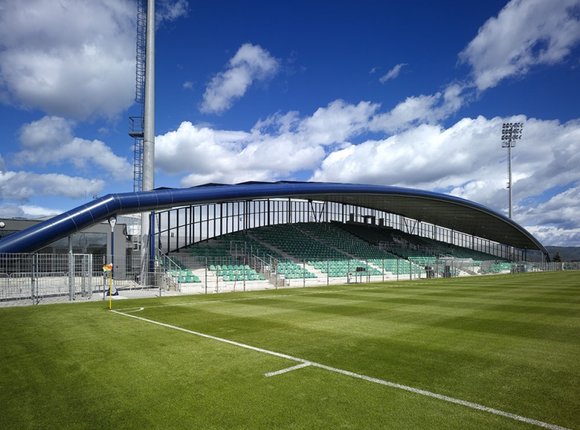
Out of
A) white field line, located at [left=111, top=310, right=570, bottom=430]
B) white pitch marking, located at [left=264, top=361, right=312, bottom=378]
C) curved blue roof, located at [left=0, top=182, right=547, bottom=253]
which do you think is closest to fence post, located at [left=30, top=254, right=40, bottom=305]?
curved blue roof, located at [left=0, top=182, right=547, bottom=253]

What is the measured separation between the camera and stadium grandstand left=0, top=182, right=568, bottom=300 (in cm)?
2167

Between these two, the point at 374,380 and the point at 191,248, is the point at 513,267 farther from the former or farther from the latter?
the point at 374,380

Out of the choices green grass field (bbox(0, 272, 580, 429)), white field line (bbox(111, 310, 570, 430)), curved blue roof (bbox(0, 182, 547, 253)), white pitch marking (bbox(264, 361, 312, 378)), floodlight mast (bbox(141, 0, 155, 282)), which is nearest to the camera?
white field line (bbox(111, 310, 570, 430))

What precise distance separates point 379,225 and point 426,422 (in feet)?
213

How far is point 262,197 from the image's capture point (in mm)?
33719

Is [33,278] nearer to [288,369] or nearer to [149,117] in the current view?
[288,369]

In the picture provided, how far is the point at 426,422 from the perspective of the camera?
5.12 metres

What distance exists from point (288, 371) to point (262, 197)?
1055 inches

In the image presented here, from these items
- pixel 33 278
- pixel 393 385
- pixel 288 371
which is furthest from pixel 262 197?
pixel 393 385

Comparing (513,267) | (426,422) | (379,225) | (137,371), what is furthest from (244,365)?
(513,267)

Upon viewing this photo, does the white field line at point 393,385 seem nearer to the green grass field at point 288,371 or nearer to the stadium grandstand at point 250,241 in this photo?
the green grass field at point 288,371

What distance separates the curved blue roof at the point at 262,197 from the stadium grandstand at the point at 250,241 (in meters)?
0.08

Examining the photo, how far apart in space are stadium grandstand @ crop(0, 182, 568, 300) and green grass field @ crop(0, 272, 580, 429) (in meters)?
8.39

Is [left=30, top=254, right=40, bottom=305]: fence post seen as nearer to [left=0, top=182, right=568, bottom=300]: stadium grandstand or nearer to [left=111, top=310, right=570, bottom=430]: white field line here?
[left=0, top=182, right=568, bottom=300]: stadium grandstand
